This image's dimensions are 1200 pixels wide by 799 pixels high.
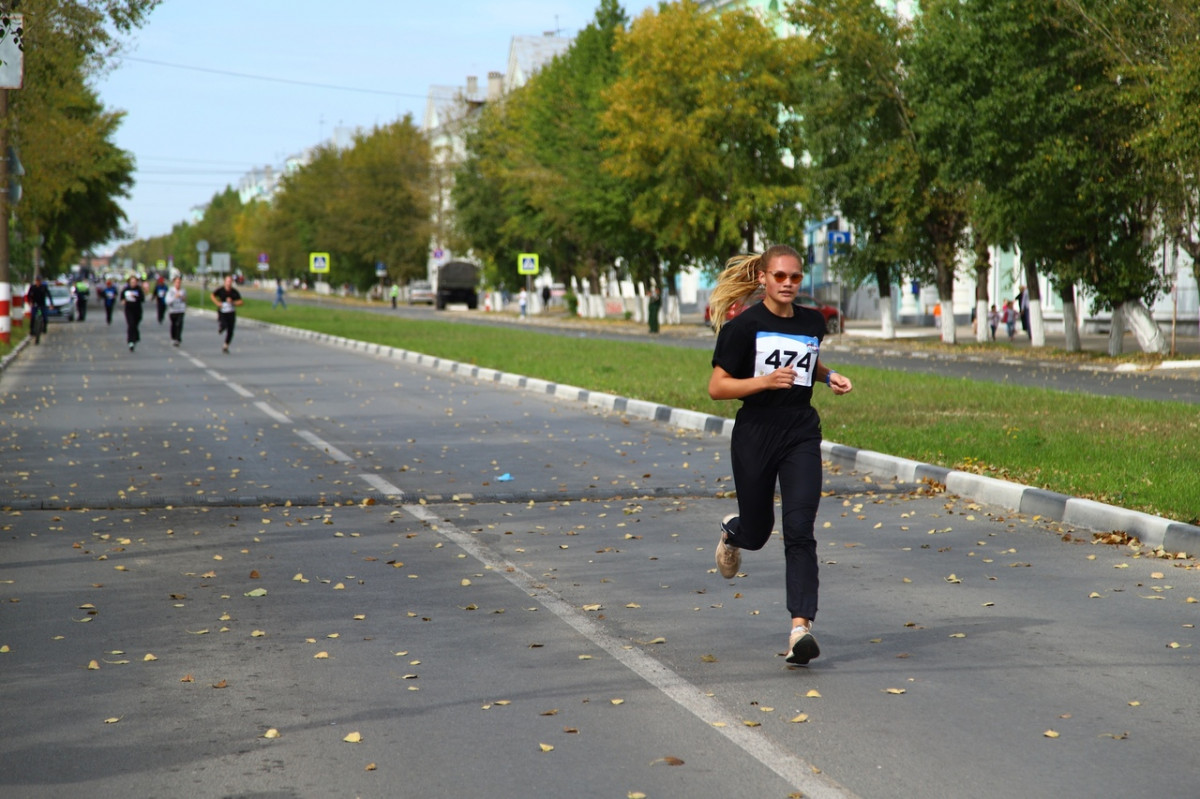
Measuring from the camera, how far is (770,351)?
6.38 m

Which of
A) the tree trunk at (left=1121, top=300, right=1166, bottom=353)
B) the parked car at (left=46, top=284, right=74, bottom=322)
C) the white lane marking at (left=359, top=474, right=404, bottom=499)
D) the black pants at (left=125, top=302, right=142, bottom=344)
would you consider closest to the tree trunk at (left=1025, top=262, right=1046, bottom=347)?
the tree trunk at (left=1121, top=300, right=1166, bottom=353)

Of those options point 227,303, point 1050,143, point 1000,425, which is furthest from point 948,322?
point 1000,425

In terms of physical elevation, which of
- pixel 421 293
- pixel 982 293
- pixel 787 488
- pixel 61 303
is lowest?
pixel 787 488

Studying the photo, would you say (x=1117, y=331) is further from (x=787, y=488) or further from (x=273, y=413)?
(x=787, y=488)

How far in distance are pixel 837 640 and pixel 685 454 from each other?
776 centimetres

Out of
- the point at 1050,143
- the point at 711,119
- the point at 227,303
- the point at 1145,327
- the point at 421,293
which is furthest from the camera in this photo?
the point at 421,293

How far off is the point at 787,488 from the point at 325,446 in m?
9.08

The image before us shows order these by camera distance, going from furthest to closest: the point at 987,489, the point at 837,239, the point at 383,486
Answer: the point at 837,239
the point at 383,486
the point at 987,489

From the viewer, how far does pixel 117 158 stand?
61062 mm

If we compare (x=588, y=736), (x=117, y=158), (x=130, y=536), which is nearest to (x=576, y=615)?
(x=588, y=736)

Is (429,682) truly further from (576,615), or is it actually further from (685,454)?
(685,454)

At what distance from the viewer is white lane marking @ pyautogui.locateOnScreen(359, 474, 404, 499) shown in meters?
11.4

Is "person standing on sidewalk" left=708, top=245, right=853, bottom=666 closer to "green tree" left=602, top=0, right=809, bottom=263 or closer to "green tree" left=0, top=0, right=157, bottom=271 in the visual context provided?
"green tree" left=0, top=0, right=157, bottom=271

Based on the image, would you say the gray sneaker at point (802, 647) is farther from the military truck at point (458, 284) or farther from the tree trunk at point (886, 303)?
the military truck at point (458, 284)
